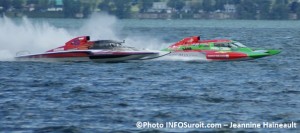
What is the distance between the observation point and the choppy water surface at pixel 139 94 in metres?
27.9

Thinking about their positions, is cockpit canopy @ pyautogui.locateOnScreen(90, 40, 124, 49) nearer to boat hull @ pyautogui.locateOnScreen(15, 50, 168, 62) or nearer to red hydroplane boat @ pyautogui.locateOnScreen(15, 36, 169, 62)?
red hydroplane boat @ pyautogui.locateOnScreen(15, 36, 169, 62)

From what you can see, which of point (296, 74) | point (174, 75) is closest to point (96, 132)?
point (174, 75)

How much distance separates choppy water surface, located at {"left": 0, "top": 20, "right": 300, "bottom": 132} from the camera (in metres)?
27.9

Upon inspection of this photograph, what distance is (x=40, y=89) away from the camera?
35094mm

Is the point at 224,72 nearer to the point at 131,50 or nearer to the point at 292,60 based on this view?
the point at 131,50

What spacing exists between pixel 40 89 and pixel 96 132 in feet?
30.9

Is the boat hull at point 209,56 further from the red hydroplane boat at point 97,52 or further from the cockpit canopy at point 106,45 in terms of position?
the cockpit canopy at point 106,45

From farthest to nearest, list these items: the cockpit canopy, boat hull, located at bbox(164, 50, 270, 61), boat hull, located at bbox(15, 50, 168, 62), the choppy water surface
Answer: boat hull, located at bbox(164, 50, 270, 61), the cockpit canopy, boat hull, located at bbox(15, 50, 168, 62), the choppy water surface

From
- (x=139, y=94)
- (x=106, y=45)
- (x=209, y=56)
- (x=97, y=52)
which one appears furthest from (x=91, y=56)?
(x=139, y=94)

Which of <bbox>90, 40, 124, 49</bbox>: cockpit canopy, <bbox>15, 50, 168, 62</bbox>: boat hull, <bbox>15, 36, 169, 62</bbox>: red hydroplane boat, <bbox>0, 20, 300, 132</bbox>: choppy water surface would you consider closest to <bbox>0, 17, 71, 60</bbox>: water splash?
<bbox>15, 50, 168, 62</bbox>: boat hull

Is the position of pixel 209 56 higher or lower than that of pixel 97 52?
lower

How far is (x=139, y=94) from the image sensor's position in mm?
33500

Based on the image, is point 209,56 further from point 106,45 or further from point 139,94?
point 139,94

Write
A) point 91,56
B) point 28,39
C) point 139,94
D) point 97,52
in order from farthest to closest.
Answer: point 28,39 → point 91,56 → point 97,52 → point 139,94
